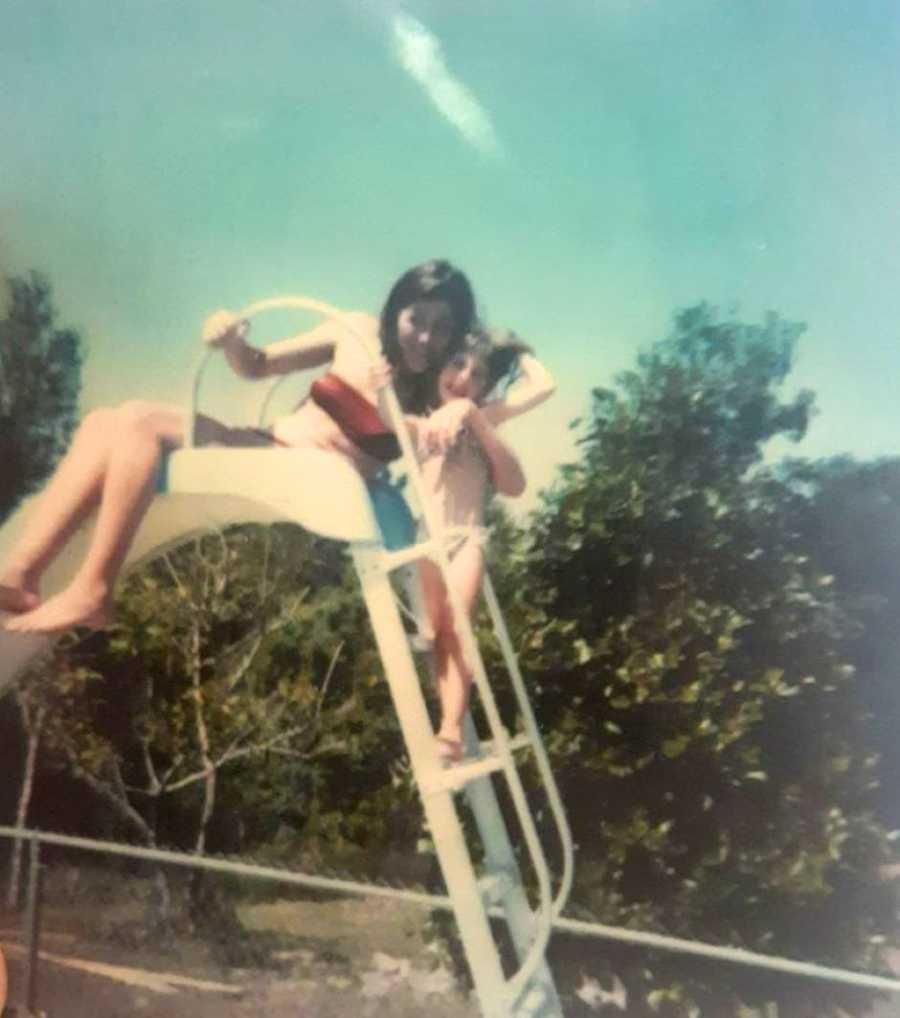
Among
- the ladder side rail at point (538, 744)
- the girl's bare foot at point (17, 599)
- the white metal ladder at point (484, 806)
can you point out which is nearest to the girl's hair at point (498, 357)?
the white metal ladder at point (484, 806)

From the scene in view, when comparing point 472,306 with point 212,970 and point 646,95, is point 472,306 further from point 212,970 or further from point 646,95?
point 212,970

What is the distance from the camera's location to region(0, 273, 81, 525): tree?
156cm

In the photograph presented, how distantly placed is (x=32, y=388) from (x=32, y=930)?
25.3 inches

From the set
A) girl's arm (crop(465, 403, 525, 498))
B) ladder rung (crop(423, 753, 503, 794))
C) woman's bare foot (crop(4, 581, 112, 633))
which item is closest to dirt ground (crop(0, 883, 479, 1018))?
ladder rung (crop(423, 753, 503, 794))

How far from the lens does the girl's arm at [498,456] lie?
1357 millimetres

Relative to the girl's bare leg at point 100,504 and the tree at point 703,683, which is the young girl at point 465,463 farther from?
the girl's bare leg at point 100,504

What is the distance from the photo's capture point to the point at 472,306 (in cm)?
140

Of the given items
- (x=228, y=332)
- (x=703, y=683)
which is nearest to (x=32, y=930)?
A: (x=228, y=332)

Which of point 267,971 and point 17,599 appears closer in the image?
point 267,971

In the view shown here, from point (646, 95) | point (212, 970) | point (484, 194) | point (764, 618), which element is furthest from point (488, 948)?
point (646, 95)

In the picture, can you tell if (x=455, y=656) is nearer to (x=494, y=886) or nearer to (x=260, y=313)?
(x=494, y=886)

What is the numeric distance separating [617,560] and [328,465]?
0.33m

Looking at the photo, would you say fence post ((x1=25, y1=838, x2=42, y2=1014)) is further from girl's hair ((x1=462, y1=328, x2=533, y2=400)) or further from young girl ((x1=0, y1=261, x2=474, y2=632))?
girl's hair ((x1=462, y1=328, x2=533, y2=400))

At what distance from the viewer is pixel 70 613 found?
1.53 meters
